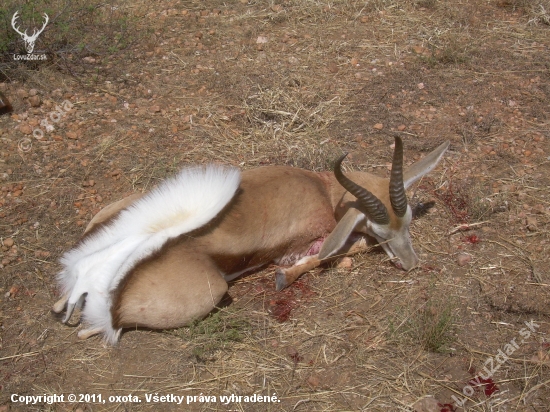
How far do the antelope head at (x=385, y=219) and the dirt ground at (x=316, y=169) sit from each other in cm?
21

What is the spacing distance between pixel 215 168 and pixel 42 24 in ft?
13.1

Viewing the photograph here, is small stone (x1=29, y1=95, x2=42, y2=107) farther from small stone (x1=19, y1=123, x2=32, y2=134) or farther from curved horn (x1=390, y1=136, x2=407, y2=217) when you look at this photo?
curved horn (x1=390, y1=136, x2=407, y2=217)

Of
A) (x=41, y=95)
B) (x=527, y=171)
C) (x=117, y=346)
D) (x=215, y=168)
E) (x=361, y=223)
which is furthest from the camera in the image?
(x=41, y=95)

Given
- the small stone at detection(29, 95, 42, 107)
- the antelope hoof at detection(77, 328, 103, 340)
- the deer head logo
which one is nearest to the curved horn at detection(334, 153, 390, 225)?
the antelope hoof at detection(77, 328, 103, 340)

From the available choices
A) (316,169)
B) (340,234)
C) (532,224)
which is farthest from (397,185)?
(532,224)

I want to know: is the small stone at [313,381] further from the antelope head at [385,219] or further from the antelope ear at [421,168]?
the antelope ear at [421,168]

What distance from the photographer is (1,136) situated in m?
5.82

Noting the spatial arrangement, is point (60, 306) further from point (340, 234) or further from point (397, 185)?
point (397, 185)

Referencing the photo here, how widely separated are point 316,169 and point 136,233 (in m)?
2.23

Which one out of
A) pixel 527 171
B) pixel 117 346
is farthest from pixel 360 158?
pixel 117 346

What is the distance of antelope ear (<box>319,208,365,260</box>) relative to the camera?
14.5ft

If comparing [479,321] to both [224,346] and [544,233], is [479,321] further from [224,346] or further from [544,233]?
[224,346]

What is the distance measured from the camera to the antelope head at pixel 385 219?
431 cm

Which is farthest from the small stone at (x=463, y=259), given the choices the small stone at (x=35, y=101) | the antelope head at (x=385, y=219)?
the small stone at (x=35, y=101)
